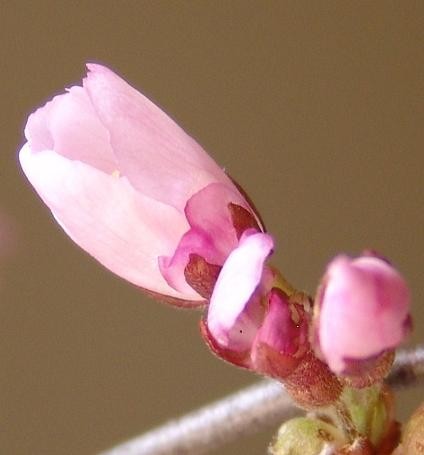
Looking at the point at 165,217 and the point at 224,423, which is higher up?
the point at 165,217

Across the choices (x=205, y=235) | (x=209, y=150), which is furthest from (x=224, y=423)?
(x=209, y=150)

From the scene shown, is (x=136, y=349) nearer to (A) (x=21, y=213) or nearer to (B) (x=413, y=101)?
(A) (x=21, y=213)

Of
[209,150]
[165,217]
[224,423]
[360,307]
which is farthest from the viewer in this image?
[209,150]

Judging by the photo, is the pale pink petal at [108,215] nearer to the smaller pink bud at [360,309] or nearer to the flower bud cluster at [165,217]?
the flower bud cluster at [165,217]

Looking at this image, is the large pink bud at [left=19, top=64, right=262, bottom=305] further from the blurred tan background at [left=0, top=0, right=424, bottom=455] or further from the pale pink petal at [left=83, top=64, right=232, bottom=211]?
the blurred tan background at [left=0, top=0, right=424, bottom=455]

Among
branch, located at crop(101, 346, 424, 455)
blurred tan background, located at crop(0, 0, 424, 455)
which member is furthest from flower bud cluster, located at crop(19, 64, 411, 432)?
blurred tan background, located at crop(0, 0, 424, 455)

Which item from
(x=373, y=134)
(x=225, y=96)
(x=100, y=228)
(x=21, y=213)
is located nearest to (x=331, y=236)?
(x=373, y=134)

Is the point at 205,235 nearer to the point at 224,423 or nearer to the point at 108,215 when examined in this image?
the point at 108,215
